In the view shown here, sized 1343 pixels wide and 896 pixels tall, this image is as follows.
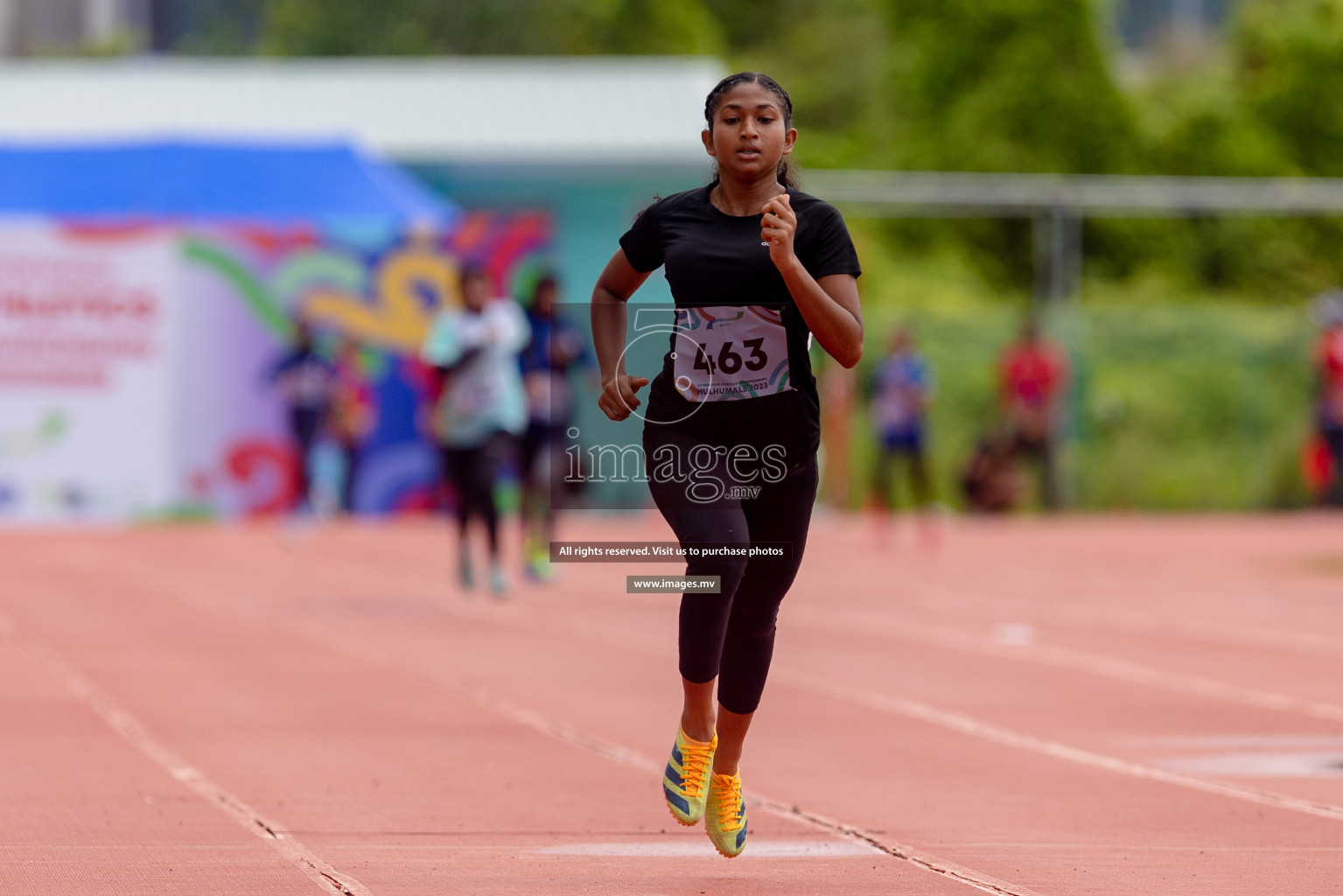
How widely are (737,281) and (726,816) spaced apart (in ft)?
4.45

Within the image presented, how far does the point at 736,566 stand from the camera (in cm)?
577

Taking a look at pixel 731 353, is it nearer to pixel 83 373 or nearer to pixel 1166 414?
pixel 83 373

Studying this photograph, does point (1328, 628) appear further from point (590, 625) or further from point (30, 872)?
point (30, 872)

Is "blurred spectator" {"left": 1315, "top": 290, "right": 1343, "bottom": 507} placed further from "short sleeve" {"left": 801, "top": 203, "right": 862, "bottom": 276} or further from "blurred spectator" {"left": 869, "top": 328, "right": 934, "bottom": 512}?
"short sleeve" {"left": 801, "top": 203, "right": 862, "bottom": 276}

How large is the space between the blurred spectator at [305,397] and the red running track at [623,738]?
4662mm

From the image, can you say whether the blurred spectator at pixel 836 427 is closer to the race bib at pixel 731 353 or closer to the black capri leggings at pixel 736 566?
the black capri leggings at pixel 736 566

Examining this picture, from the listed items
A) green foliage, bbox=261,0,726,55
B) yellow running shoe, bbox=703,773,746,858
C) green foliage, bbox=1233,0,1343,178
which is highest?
green foliage, bbox=261,0,726,55

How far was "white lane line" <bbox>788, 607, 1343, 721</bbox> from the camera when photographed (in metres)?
10.3

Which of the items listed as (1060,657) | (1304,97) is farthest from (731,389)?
(1304,97)

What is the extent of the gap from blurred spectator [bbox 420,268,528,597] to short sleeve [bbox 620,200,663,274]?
8.49 m

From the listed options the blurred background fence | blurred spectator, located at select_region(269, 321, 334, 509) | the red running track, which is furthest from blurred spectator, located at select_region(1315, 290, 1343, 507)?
blurred spectator, located at select_region(269, 321, 334, 509)

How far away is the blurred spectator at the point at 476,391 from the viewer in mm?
14445

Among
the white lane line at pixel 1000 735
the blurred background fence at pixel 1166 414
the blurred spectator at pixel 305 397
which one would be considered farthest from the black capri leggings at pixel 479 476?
the blurred background fence at pixel 1166 414

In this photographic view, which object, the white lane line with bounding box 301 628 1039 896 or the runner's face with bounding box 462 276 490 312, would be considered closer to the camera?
the white lane line with bounding box 301 628 1039 896
